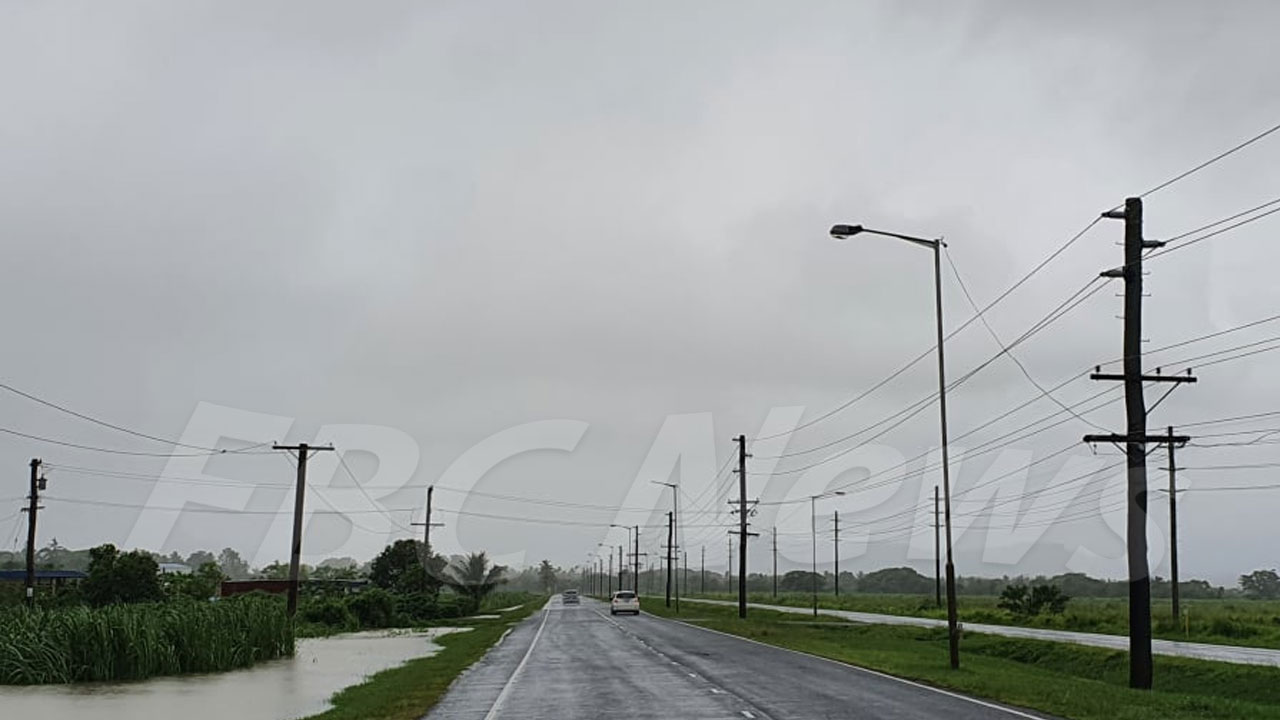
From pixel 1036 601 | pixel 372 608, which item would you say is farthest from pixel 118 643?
pixel 1036 601

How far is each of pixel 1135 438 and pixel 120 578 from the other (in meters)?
71.8

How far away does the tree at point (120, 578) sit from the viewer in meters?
79.9

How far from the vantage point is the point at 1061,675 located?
3534 centimetres

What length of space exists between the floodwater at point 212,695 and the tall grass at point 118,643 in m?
0.86

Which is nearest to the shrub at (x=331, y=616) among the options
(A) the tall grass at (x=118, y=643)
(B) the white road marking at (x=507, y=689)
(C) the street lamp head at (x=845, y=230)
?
(B) the white road marking at (x=507, y=689)

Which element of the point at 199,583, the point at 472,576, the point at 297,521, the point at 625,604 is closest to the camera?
the point at 297,521

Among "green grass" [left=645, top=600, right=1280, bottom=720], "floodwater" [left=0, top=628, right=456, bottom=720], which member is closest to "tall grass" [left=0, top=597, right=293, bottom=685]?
"floodwater" [left=0, top=628, right=456, bottom=720]

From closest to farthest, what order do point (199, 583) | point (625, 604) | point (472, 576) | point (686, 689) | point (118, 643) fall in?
point (686, 689) < point (118, 643) < point (625, 604) < point (199, 583) < point (472, 576)

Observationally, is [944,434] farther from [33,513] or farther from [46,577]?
[46,577]

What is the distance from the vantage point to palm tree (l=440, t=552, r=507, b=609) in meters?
128

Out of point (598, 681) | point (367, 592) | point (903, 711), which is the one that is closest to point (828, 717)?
point (903, 711)

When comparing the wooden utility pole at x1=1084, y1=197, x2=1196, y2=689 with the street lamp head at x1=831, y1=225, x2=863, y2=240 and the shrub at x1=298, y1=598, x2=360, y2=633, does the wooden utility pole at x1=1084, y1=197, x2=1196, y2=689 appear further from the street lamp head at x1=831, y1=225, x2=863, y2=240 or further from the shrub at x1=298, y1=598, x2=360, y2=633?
the shrub at x1=298, y1=598, x2=360, y2=633

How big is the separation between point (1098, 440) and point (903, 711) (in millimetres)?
9555

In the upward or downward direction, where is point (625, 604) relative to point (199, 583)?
downward
